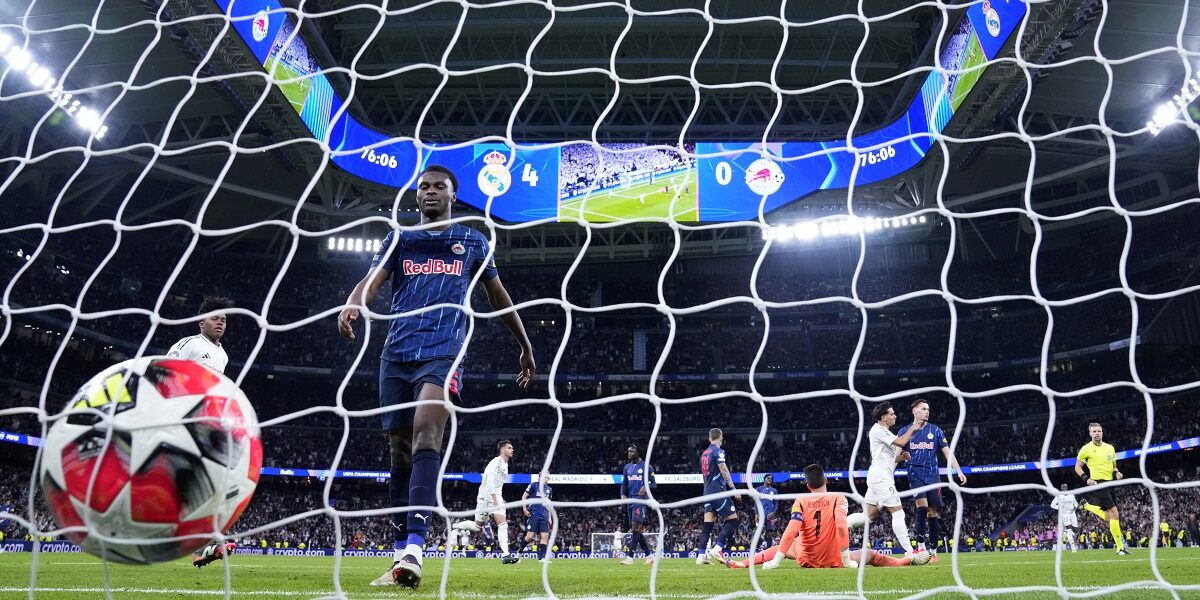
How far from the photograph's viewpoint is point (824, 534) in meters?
6.50

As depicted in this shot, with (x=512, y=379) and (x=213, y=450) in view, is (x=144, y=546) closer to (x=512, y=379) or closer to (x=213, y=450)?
(x=213, y=450)

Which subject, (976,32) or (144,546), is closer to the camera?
(144,546)

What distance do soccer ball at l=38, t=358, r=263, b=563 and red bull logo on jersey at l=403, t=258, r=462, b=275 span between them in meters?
1.41

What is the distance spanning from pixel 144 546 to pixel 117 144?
1945cm

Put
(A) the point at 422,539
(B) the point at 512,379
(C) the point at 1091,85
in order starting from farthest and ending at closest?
(B) the point at 512,379
(C) the point at 1091,85
(A) the point at 422,539

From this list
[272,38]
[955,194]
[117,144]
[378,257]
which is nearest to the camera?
[378,257]

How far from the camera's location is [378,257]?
3.87 metres

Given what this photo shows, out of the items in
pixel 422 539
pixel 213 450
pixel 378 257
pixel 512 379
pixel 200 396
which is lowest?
pixel 422 539

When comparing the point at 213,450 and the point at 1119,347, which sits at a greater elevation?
the point at 1119,347

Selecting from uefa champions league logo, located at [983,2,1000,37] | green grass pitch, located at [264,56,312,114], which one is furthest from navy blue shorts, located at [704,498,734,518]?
green grass pitch, located at [264,56,312,114]

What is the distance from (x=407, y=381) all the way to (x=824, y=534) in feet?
13.8

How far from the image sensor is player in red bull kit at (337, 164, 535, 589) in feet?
11.2

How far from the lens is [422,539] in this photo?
3.40 m

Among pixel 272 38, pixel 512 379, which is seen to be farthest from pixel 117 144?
pixel 512 379
